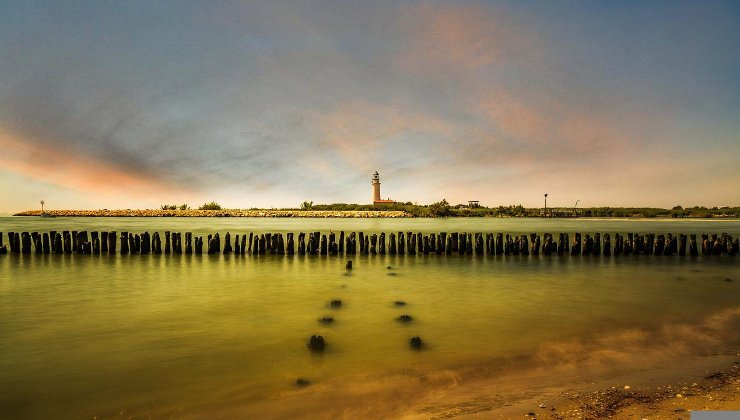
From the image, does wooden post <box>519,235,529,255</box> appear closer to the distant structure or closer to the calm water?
the calm water

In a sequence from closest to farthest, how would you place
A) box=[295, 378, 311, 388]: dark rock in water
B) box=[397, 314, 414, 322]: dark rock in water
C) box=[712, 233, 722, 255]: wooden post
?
box=[295, 378, 311, 388]: dark rock in water < box=[397, 314, 414, 322]: dark rock in water < box=[712, 233, 722, 255]: wooden post

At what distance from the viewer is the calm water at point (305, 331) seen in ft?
18.2

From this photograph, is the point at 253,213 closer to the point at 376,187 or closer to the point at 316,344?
the point at 376,187

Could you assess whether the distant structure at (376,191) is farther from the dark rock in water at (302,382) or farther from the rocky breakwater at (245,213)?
the dark rock in water at (302,382)

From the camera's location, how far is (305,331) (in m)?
8.46

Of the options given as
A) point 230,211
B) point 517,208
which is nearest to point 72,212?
point 230,211

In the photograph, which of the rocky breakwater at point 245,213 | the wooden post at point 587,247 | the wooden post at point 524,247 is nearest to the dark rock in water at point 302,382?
the wooden post at point 524,247

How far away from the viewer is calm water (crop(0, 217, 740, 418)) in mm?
5547

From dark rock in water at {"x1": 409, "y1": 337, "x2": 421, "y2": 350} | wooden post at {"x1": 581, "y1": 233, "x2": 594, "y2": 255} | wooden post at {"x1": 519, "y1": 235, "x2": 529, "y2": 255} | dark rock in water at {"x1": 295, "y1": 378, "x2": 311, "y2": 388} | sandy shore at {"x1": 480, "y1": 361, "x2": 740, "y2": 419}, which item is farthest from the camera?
wooden post at {"x1": 581, "y1": 233, "x2": 594, "y2": 255}

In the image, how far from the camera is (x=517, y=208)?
10875 cm

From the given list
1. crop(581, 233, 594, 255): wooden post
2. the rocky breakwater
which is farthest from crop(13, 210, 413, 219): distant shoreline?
crop(581, 233, 594, 255): wooden post

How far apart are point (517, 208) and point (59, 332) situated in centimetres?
10794

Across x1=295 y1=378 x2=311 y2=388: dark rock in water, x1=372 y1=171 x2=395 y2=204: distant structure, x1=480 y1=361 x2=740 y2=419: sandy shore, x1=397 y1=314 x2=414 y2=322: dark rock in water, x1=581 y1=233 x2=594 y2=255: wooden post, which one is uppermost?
x1=372 y1=171 x2=395 y2=204: distant structure

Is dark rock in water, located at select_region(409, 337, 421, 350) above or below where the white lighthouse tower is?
below
